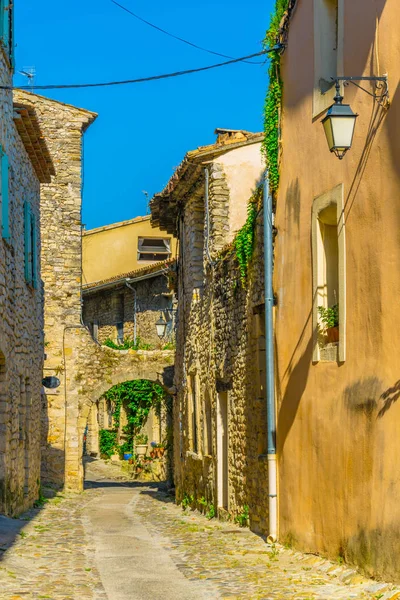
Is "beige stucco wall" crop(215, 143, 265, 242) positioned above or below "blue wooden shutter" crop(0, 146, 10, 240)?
above

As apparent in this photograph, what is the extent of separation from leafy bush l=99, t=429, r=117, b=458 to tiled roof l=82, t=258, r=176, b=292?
537 cm

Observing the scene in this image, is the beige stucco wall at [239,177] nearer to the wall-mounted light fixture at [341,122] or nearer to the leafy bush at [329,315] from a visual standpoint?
the leafy bush at [329,315]

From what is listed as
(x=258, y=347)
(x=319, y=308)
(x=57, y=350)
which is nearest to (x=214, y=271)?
(x=258, y=347)

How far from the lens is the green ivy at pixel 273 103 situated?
11.8 meters

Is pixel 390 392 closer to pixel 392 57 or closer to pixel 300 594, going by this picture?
pixel 300 594

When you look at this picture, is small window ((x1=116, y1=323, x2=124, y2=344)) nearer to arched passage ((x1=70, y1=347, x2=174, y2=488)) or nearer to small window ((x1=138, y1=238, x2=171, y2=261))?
small window ((x1=138, y1=238, x2=171, y2=261))

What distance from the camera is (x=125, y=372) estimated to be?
2631 centimetres

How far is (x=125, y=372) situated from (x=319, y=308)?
16.8 meters

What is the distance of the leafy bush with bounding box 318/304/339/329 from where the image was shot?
9.67m

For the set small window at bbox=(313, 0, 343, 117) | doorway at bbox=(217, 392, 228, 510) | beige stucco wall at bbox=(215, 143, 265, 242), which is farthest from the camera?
beige stucco wall at bbox=(215, 143, 265, 242)

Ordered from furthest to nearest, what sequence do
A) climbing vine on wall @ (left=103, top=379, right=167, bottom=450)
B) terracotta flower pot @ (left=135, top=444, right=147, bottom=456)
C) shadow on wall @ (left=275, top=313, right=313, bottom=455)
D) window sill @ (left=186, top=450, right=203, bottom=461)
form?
climbing vine on wall @ (left=103, top=379, right=167, bottom=450)
terracotta flower pot @ (left=135, top=444, right=147, bottom=456)
window sill @ (left=186, top=450, right=203, bottom=461)
shadow on wall @ (left=275, top=313, right=313, bottom=455)

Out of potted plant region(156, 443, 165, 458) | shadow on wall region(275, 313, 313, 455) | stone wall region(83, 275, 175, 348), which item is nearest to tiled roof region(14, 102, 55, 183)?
shadow on wall region(275, 313, 313, 455)

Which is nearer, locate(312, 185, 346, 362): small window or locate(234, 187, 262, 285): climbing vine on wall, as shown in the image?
locate(312, 185, 346, 362): small window

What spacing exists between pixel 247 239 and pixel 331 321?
377 cm
